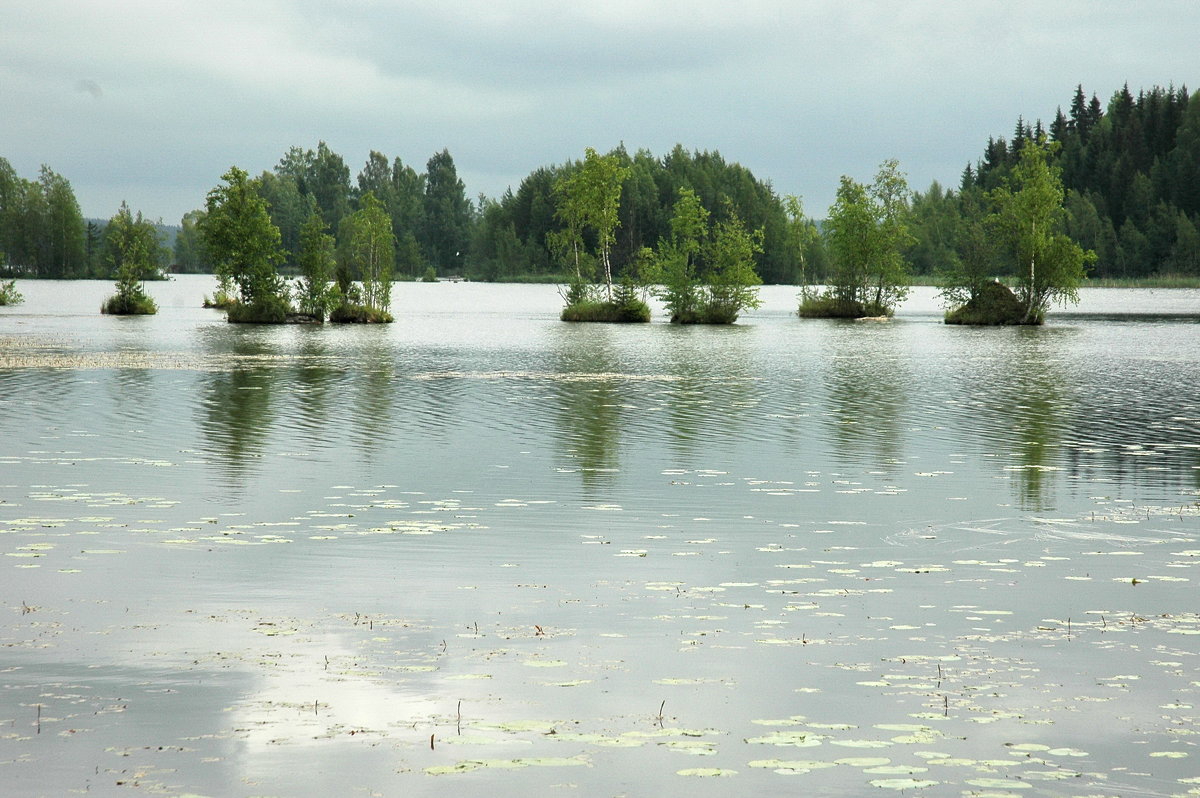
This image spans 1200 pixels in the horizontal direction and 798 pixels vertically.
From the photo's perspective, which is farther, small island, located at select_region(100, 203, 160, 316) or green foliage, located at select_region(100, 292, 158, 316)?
green foliage, located at select_region(100, 292, 158, 316)

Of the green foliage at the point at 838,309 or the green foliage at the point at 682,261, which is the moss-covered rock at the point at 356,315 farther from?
the green foliage at the point at 838,309

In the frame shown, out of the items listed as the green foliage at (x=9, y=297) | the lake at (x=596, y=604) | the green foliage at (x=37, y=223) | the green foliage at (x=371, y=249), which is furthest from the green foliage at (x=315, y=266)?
the green foliage at (x=37, y=223)

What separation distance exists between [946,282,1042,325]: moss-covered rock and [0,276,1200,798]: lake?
59.9 metres

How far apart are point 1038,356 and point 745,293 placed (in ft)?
112

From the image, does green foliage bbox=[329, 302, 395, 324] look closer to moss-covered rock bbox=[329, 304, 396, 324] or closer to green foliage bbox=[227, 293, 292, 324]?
moss-covered rock bbox=[329, 304, 396, 324]

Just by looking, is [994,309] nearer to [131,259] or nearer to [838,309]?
[838,309]

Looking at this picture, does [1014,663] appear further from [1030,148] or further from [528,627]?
[1030,148]

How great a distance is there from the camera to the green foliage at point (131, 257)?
87.4 m

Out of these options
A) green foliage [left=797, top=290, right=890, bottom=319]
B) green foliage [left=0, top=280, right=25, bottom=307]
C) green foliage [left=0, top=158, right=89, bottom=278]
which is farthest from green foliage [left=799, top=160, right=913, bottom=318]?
green foliage [left=0, top=158, right=89, bottom=278]

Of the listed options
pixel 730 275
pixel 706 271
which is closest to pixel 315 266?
pixel 706 271

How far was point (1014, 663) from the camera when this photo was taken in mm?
9008

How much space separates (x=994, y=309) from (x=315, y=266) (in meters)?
44.2

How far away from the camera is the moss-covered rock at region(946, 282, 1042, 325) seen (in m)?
84.0

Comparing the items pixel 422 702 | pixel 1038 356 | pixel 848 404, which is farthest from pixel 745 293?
pixel 422 702
